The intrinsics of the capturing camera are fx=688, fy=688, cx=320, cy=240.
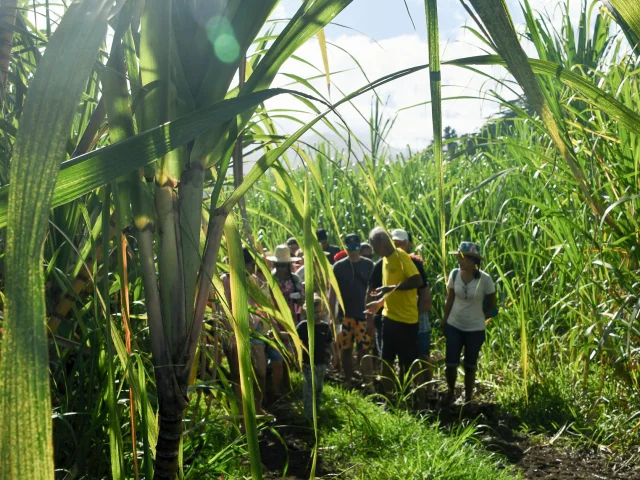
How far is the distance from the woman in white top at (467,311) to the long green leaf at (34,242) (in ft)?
19.6

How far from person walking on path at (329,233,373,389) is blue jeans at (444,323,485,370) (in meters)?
1.12

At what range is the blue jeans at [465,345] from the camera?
656 cm

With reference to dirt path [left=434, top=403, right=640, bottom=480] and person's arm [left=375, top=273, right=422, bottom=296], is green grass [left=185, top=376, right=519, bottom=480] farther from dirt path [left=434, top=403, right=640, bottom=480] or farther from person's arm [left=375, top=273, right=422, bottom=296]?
person's arm [left=375, top=273, right=422, bottom=296]

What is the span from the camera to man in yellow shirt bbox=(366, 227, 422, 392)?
643 centimetres

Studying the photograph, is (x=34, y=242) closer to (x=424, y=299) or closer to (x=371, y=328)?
(x=424, y=299)

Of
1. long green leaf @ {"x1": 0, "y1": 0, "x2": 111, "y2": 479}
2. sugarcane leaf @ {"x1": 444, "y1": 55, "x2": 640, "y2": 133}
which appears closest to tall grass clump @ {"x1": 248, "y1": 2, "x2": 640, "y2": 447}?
sugarcane leaf @ {"x1": 444, "y1": 55, "x2": 640, "y2": 133}

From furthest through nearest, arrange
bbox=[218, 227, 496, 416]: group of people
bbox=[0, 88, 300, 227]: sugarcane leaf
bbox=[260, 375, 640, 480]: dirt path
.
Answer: bbox=[218, 227, 496, 416]: group of people → bbox=[260, 375, 640, 480]: dirt path → bbox=[0, 88, 300, 227]: sugarcane leaf

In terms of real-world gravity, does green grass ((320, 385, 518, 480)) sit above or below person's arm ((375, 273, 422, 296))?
below

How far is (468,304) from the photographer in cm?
651

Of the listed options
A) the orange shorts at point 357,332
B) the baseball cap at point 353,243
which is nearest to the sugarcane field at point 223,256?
the baseball cap at point 353,243

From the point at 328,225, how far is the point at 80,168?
11.1m

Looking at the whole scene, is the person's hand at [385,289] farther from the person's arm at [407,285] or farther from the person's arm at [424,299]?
the person's arm at [424,299]

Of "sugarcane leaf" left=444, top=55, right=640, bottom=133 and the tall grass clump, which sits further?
the tall grass clump

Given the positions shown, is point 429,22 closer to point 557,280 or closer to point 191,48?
point 191,48
